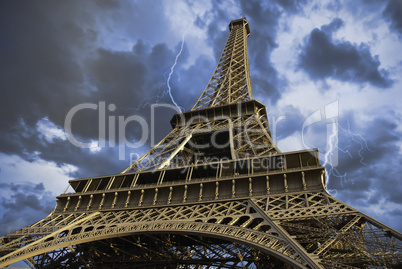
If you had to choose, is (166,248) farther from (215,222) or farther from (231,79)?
(231,79)

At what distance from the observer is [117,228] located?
21141mm

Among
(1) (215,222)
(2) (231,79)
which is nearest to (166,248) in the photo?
(1) (215,222)

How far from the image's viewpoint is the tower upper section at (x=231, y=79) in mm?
45406

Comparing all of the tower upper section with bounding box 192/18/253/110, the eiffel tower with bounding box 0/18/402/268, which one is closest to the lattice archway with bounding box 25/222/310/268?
the eiffel tower with bounding box 0/18/402/268

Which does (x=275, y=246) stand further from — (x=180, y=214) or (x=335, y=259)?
(x=180, y=214)

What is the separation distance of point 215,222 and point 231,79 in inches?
1326

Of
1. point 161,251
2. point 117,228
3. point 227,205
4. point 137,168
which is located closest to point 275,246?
point 227,205

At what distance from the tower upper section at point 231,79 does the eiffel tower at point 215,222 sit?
42.3 feet

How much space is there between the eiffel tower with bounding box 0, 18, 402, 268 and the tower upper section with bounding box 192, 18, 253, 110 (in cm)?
1290

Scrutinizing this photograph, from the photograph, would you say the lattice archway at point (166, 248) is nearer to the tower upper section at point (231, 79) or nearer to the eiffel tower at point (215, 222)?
the eiffel tower at point (215, 222)

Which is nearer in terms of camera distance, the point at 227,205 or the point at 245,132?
the point at 227,205

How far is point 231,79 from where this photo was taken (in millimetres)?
50344

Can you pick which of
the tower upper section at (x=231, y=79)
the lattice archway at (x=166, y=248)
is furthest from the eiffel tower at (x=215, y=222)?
the tower upper section at (x=231, y=79)

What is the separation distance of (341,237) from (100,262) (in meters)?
18.6
